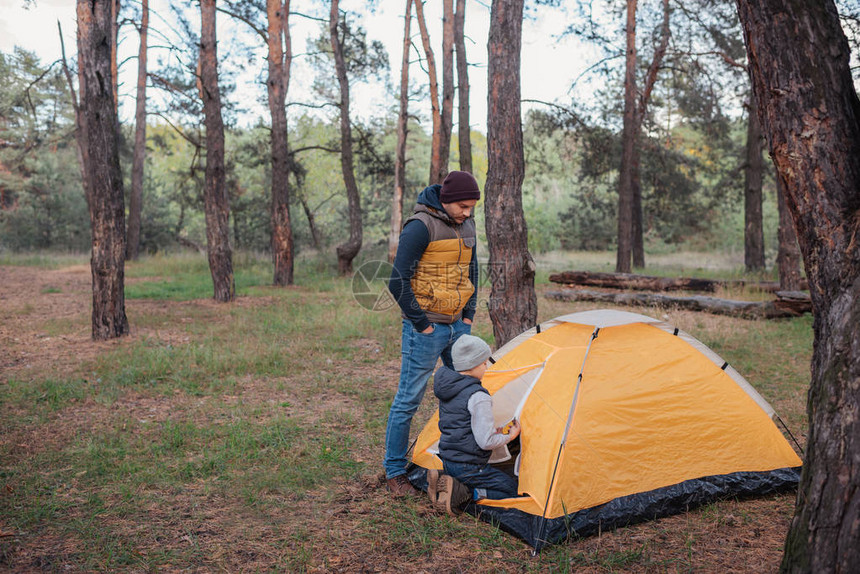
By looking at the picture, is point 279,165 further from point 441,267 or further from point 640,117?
point 441,267

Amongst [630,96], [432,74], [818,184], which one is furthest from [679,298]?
[818,184]

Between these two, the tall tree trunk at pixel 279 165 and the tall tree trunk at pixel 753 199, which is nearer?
the tall tree trunk at pixel 279 165

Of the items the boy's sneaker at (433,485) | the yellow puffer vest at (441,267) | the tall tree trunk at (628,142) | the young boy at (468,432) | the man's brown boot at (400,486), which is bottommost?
the man's brown boot at (400,486)

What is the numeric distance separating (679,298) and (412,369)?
29.7 ft

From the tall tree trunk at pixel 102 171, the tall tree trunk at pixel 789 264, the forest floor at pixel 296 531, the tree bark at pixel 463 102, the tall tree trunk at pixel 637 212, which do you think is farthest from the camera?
the tall tree trunk at pixel 637 212

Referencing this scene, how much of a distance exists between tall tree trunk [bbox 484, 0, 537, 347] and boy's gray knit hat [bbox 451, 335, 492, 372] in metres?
2.65

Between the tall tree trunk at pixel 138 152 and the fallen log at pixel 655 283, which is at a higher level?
the tall tree trunk at pixel 138 152

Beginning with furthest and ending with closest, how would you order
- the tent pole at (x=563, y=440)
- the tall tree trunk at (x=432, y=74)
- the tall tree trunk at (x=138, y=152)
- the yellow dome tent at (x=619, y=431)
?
the tall tree trunk at (x=138, y=152) < the tall tree trunk at (x=432, y=74) < the yellow dome tent at (x=619, y=431) < the tent pole at (x=563, y=440)

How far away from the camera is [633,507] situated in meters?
3.68

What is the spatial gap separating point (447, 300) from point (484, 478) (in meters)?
1.11

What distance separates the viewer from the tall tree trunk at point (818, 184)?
96.0 inches

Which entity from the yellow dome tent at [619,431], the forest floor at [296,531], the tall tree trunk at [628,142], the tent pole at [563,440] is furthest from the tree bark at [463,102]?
the tent pole at [563,440]

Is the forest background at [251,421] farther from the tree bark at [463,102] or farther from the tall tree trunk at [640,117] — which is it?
the tree bark at [463,102]

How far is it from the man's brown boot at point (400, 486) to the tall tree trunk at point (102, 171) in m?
6.19
